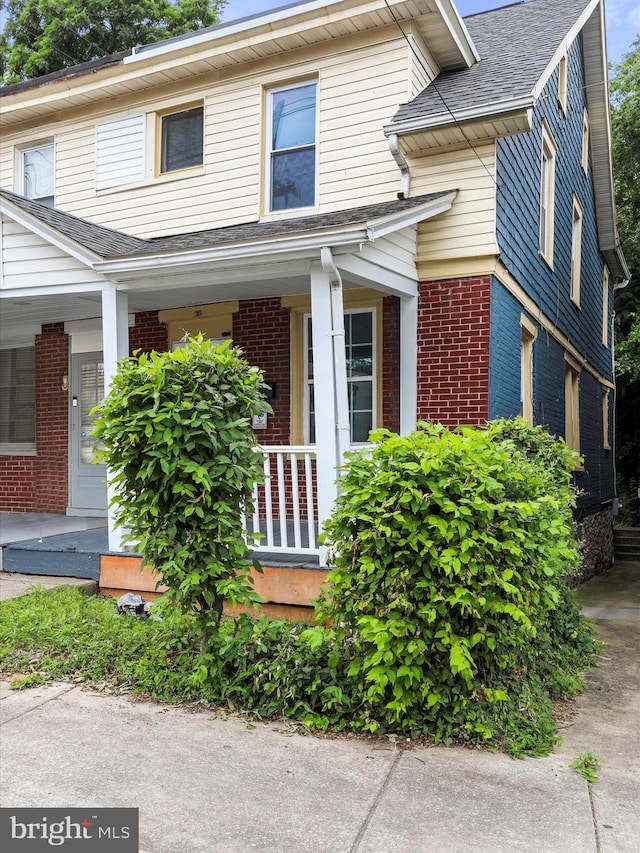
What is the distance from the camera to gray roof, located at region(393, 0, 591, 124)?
6.92m

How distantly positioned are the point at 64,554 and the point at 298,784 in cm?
408

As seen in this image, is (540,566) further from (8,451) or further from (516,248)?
(8,451)

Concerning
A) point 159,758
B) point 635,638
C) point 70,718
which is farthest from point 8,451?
point 635,638

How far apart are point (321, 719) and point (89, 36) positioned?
74.6ft

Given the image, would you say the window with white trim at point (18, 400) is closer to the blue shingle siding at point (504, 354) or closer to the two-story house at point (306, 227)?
the two-story house at point (306, 227)

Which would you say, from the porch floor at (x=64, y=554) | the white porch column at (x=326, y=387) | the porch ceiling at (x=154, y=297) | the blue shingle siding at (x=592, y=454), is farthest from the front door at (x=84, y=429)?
the blue shingle siding at (x=592, y=454)

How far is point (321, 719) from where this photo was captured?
12.6ft

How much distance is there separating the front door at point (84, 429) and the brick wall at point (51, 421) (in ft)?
0.50

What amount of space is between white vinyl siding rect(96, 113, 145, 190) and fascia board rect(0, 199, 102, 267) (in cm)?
246

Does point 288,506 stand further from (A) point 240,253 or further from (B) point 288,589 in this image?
(A) point 240,253

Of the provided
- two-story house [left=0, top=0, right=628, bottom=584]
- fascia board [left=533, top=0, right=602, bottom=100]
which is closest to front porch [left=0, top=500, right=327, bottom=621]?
two-story house [left=0, top=0, right=628, bottom=584]

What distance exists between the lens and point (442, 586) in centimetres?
369
